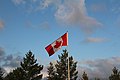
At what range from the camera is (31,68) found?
72.1 metres

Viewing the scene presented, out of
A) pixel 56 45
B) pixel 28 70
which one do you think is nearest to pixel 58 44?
pixel 56 45

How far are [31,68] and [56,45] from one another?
4541 cm

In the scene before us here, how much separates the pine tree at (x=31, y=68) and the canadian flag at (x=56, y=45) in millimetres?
43709

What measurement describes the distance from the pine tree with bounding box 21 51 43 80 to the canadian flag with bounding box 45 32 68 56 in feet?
143

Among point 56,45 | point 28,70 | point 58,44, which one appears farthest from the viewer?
point 28,70

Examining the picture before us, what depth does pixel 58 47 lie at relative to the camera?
27.8 metres

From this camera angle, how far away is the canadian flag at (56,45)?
27719 mm

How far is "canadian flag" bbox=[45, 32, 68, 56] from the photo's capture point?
1091 inches

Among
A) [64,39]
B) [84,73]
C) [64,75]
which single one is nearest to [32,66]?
[64,75]

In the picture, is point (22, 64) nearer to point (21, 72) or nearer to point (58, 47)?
point (21, 72)

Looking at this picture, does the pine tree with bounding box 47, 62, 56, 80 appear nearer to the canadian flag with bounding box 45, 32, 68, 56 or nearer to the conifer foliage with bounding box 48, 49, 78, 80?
the conifer foliage with bounding box 48, 49, 78, 80

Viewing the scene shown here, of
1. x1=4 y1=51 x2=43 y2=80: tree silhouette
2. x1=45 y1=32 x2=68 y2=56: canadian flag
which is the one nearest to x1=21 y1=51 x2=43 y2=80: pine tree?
x1=4 y1=51 x2=43 y2=80: tree silhouette

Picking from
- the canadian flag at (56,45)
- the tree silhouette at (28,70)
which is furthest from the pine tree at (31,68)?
the canadian flag at (56,45)

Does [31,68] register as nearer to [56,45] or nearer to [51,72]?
[51,72]
